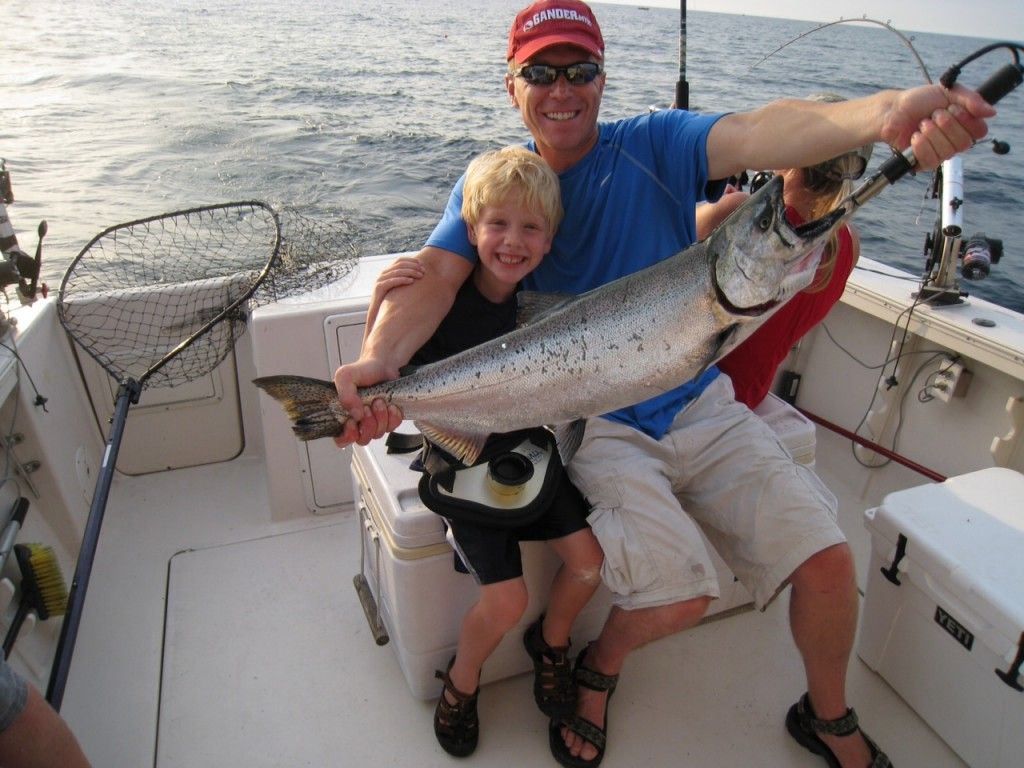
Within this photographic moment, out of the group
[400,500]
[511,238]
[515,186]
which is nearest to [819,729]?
[400,500]

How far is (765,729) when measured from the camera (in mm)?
2662

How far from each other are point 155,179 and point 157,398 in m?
9.29

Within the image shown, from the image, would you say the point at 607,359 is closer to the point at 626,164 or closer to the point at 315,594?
the point at 626,164

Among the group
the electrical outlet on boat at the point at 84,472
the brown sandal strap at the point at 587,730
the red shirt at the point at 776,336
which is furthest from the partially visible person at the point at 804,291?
the electrical outlet on boat at the point at 84,472

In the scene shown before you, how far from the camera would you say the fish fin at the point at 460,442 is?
→ 2.43 metres

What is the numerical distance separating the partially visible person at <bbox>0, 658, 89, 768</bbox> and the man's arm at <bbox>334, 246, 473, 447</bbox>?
107 centimetres

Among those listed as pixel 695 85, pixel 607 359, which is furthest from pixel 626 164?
pixel 695 85

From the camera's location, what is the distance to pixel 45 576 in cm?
268

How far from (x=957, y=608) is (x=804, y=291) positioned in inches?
47.6

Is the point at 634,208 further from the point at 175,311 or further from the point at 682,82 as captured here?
the point at 175,311

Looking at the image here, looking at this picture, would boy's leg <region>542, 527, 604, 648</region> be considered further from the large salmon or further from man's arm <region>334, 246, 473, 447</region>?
man's arm <region>334, 246, 473, 447</region>

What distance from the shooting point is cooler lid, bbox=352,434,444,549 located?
238cm

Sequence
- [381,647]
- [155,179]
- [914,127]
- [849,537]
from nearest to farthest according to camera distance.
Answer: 1. [914,127]
2. [381,647]
3. [849,537]
4. [155,179]

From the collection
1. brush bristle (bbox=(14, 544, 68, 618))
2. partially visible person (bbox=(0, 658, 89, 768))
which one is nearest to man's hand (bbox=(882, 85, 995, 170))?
partially visible person (bbox=(0, 658, 89, 768))
